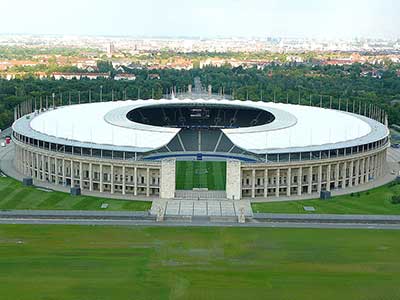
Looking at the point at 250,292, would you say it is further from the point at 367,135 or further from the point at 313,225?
the point at 367,135

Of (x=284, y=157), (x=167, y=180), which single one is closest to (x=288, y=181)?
(x=284, y=157)

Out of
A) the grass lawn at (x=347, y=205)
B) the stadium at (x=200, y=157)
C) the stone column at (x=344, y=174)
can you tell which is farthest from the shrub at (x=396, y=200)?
the stadium at (x=200, y=157)

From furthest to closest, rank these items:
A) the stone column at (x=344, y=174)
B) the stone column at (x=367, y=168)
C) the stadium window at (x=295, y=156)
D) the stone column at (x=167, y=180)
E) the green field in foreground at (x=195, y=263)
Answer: the stone column at (x=367, y=168)
the stone column at (x=344, y=174)
the stadium window at (x=295, y=156)
the stone column at (x=167, y=180)
the green field in foreground at (x=195, y=263)

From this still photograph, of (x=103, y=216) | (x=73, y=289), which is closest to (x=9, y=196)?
(x=103, y=216)

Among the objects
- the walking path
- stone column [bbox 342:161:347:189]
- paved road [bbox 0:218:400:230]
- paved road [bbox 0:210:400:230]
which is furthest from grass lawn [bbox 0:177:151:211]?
stone column [bbox 342:161:347:189]

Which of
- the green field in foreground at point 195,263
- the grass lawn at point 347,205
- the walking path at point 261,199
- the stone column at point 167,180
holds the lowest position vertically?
the walking path at point 261,199

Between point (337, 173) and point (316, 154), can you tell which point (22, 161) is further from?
point (337, 173)

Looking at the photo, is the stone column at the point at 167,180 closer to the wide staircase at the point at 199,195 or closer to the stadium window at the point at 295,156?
the wide staircase at the point at 199,195

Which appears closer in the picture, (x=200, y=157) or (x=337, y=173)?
(x=337, y=173)
